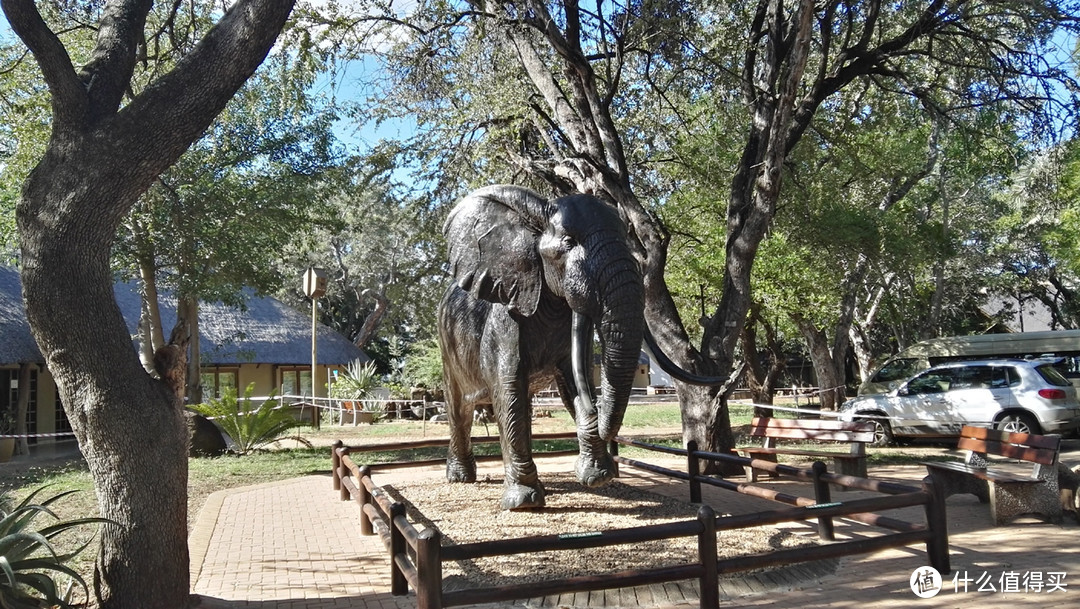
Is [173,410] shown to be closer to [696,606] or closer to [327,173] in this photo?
[696,606]

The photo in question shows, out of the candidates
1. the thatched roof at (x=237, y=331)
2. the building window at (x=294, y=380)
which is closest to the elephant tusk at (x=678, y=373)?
the thatched roof at (x=237, y=331)

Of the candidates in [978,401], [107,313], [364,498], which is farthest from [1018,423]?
[107,313]

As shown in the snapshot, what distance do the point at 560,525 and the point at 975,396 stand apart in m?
10.4

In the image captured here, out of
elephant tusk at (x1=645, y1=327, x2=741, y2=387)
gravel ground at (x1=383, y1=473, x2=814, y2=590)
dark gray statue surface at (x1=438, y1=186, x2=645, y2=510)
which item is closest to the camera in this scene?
gravel ground at (x1=383, y1=473, x2=814, y2=590)

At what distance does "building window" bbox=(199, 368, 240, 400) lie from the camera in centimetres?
2381

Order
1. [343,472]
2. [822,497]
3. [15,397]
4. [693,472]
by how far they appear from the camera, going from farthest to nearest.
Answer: [15,397], [343,472], [693,472], [822,497]

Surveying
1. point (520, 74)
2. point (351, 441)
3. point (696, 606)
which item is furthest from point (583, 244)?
point (351, 441)

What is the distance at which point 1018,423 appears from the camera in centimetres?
1366

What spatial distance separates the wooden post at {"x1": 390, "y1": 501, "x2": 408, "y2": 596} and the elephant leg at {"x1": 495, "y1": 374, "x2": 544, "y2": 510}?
1713 millimetres

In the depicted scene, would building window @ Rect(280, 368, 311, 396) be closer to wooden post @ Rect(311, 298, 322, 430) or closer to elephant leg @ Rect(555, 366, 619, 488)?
wooden post @ Rect(311, 298, 322, 430)

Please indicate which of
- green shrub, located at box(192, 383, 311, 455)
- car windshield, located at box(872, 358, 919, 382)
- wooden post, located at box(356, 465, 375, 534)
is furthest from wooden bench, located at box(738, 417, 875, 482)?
green shrub, located at box(192, 383, 311, 455)

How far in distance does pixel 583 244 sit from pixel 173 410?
126 inches

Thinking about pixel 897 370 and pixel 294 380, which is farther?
pixel 294 380

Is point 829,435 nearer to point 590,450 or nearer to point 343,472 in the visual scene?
point 590,450
